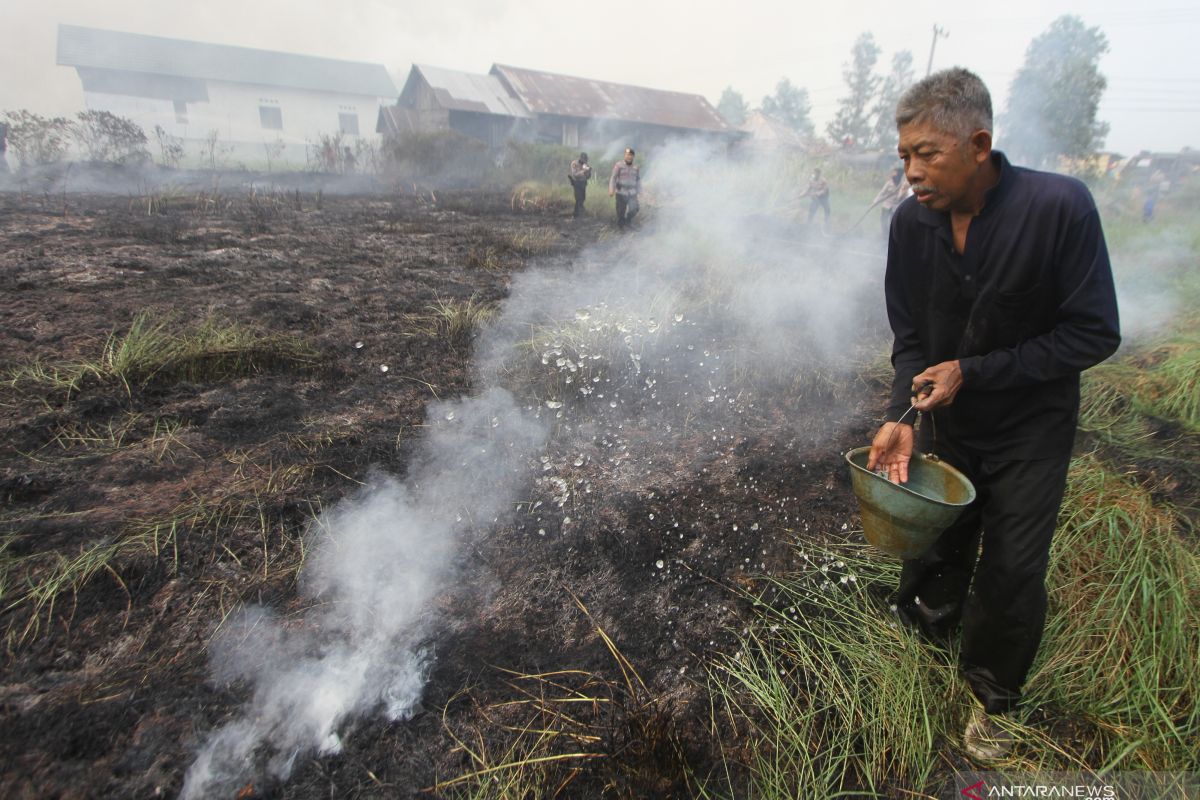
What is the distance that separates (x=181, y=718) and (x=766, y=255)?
25.7 feet

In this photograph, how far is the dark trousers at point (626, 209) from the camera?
10.6 meters

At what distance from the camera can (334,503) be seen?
2.77 metres

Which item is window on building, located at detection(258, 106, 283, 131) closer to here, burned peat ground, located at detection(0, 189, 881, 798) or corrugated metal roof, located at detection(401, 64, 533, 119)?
corrugated metal roof, located at detection(401, 64, 533, 119)

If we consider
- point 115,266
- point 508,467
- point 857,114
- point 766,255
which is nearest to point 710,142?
point 766,255

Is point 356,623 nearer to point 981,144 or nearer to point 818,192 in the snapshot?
point 981,144

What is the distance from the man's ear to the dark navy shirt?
0.09m

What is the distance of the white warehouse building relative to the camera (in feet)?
105

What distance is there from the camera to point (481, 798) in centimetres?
166

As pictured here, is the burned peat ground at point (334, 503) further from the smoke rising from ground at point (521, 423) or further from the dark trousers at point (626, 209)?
the dark trousers at point (626, 209)

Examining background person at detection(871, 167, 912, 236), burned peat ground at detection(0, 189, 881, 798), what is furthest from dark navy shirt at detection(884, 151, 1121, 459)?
background person at detection(871, 167, 912, 236)

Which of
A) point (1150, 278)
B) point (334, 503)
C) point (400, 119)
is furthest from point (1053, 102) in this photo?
point (334, 503)

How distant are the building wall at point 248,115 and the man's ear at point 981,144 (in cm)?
3401

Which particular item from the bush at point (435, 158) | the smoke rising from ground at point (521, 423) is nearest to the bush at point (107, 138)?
the bush at point (435, 158)

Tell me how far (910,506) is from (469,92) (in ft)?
101
